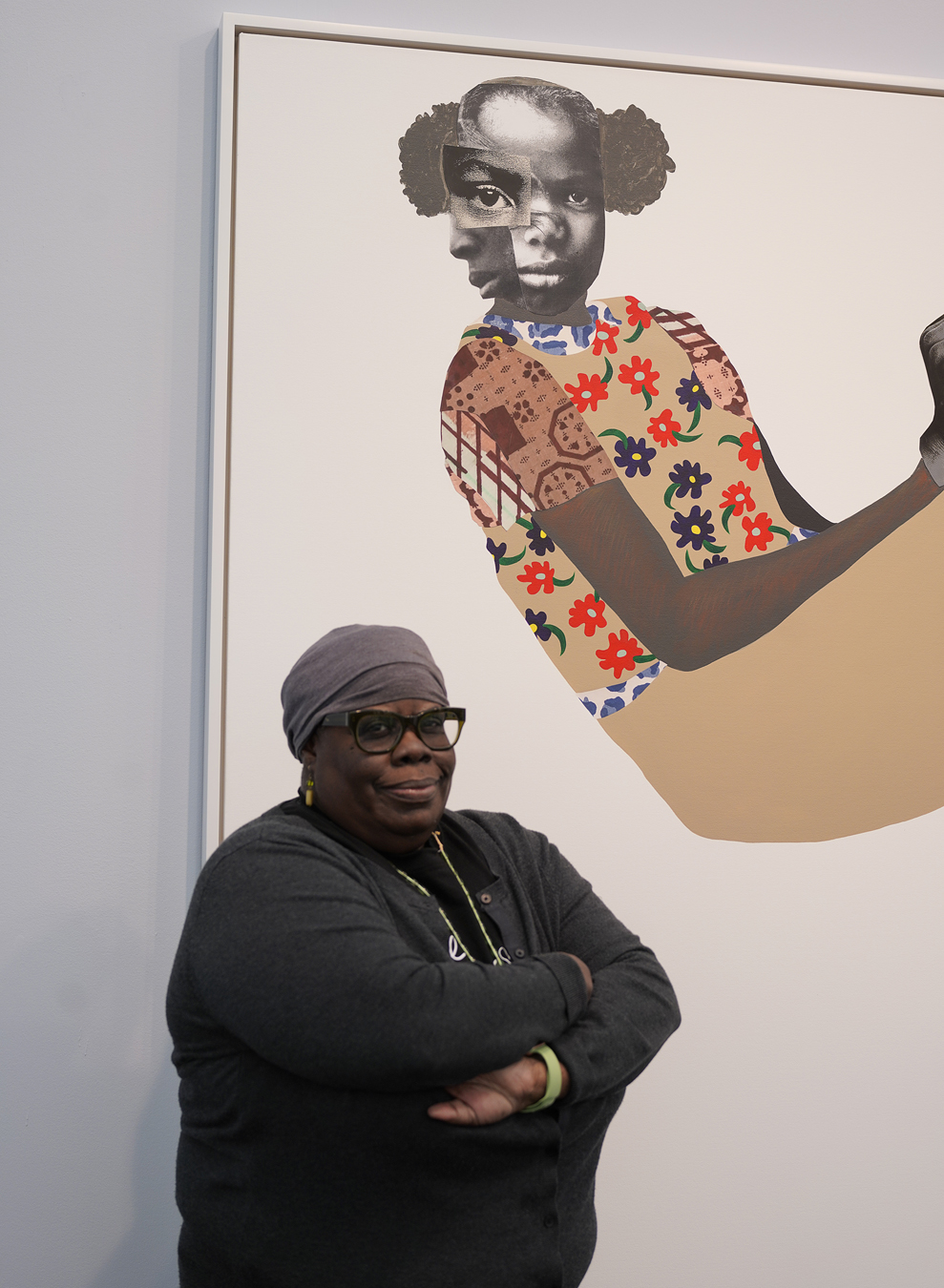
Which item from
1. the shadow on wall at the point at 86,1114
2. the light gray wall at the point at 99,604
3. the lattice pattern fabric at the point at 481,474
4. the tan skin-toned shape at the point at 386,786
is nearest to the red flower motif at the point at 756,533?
the lattice pattern fabric at the point at 481,474

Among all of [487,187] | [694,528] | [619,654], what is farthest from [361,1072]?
[487,187]

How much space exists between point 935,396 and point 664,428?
58 centimetres

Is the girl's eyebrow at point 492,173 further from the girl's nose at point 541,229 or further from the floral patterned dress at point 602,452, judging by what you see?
the floral patterned dress at point 602,452

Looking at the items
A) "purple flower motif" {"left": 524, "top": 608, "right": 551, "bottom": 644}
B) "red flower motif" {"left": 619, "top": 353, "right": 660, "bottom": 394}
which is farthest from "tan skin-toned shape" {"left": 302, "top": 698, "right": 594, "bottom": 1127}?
"red flower motif" {"left": 619, "top": 353, "right": 660, "bottom": 394}

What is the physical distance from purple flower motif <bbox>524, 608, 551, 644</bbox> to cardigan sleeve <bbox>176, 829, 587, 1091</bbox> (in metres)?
0.79

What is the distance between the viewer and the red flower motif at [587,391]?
1.96 meters

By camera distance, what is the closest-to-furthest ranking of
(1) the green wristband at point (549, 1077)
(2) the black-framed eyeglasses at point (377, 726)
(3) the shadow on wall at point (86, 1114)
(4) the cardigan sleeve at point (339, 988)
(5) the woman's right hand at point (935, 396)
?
(4) the cardigan sleeve at point (339, 988) → (1) the green wristband at point (549, 1077) → (2) the black-framed eyeglasses at point (377, 726) → (3) the shadow on wall at point (86, 1114) → (5) the woman's right hand at point (935, 396)

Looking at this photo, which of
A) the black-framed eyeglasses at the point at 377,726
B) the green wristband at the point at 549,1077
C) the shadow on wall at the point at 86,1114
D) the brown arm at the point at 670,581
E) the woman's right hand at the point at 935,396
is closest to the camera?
the green wristband at the point at 549,1077

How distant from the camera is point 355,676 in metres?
1.33

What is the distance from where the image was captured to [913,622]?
79.7 inches

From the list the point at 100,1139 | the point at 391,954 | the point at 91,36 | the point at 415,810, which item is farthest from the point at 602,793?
the point at 91,36

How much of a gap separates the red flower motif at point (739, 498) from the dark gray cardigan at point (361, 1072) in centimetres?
102

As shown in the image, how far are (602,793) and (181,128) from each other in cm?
142

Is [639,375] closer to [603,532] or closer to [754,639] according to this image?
[603,532]
